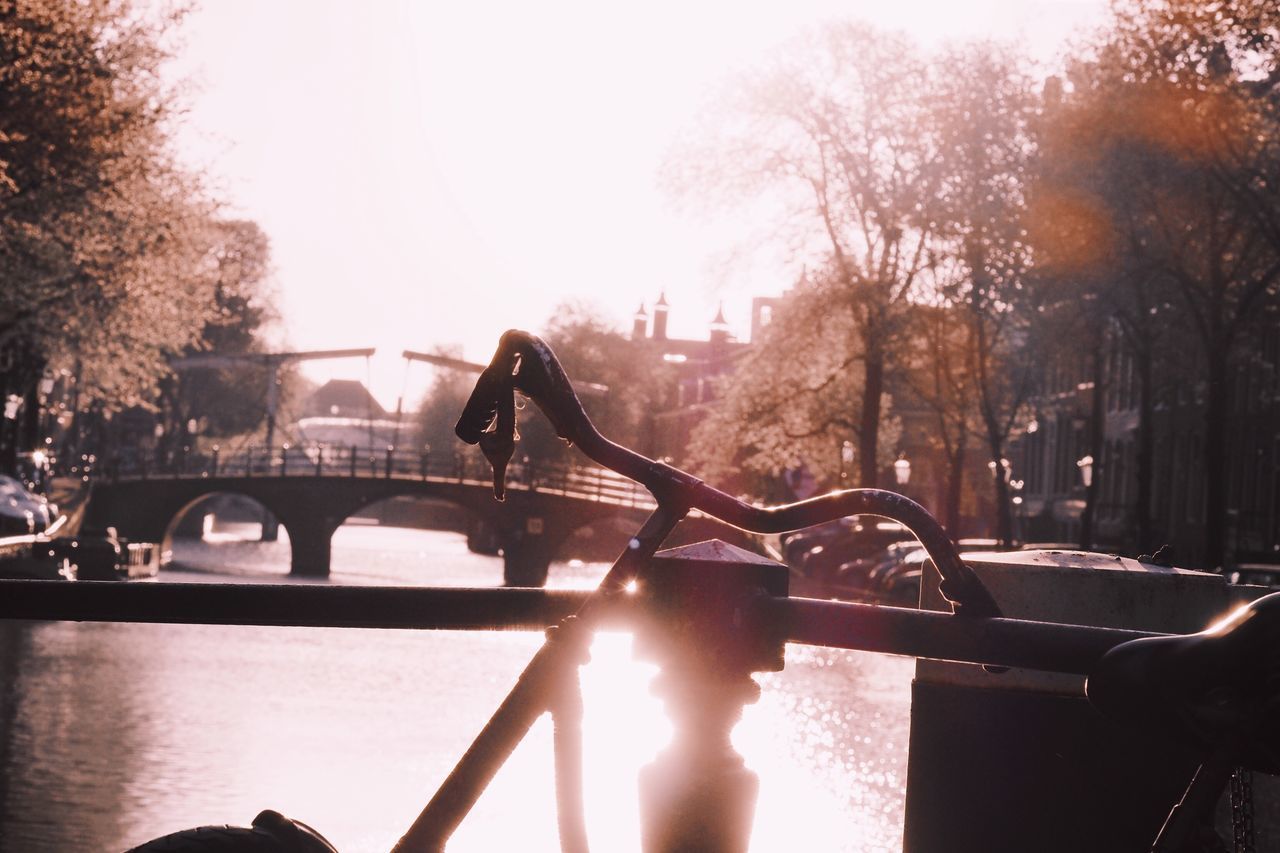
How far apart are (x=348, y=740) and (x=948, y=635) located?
15402mm

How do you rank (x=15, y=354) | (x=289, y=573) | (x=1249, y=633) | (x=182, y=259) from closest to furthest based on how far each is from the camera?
(x=1249, y=633), (x=182, y=259), (x=15, y=354), (x=289, y=573)

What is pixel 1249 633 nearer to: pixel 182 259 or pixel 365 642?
pixel 365 642

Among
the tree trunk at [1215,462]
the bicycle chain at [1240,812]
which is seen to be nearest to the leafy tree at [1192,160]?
the tree trunk at [1215,462]

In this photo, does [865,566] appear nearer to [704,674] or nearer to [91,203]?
[91,203]

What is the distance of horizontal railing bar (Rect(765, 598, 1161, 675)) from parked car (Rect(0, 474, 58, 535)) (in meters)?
30.6

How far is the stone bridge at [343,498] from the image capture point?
189 feet

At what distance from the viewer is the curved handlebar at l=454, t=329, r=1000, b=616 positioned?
2.26m

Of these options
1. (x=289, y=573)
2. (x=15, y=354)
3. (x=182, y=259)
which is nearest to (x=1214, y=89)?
(x=182, y=259)

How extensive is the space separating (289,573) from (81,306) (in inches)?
947

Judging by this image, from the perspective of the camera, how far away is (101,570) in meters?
37.9

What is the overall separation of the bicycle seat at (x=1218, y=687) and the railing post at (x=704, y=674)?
0.94m

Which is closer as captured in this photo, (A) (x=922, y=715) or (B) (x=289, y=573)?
(A) (x=922, y=715)

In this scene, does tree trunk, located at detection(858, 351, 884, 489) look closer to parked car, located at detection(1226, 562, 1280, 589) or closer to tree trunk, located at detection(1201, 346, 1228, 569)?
tree trunk, located at detection(1201, 346, 1228, 569)

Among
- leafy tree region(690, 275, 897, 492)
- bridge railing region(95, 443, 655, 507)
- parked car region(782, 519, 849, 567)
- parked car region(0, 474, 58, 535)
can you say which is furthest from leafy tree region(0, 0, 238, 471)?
bridge railing region(95, 443, 655, 507)
